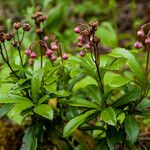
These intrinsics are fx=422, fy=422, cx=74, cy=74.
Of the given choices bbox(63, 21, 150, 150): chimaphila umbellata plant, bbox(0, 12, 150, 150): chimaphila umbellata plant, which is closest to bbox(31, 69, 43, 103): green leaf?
bbox(0, 12, 150, 150): chimaphila umbellata plant

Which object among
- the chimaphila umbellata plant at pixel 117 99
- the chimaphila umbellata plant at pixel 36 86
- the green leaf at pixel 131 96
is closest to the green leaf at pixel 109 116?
the chimaphila umbellata plant at pixel 117 99

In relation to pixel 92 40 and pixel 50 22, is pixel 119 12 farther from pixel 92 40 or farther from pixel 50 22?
pixel 92 40

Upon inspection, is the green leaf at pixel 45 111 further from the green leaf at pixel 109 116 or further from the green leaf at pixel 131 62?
the green leaf at pixel 131 62

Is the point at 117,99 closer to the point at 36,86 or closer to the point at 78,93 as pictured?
the point at 78,93

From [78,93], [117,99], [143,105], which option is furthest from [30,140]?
[143,105]

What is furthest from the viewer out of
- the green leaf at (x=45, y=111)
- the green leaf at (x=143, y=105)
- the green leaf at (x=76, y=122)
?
the green leaf at (x=143, y=105)

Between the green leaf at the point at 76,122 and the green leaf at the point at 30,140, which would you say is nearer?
the green leaf at the point at 76,122
